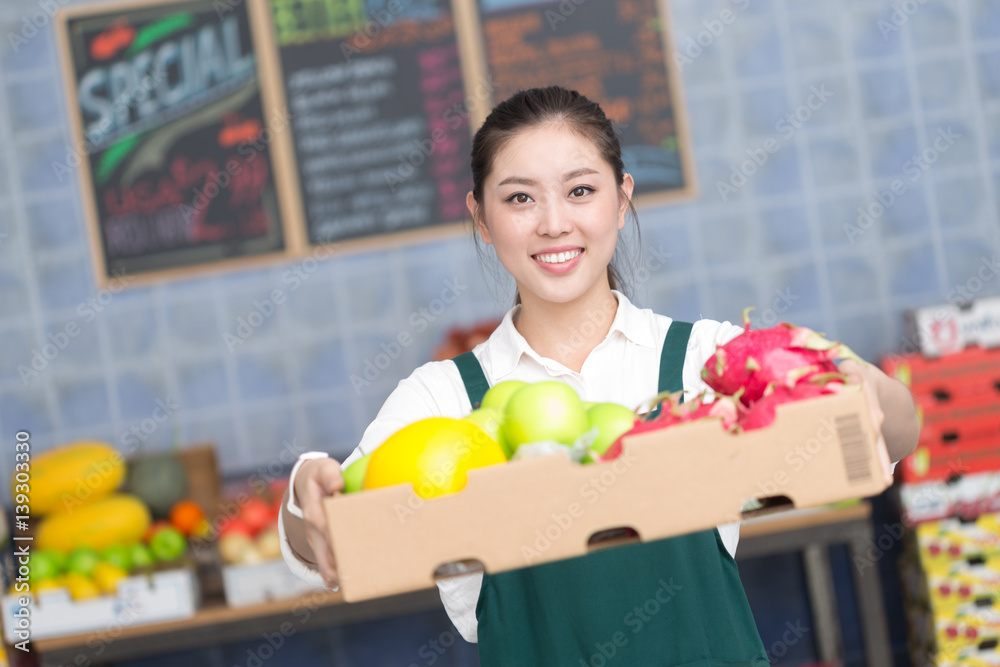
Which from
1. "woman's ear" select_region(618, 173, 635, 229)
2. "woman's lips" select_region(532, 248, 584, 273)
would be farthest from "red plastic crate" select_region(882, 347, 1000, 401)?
"woman's lips" select_region(532, 248, 584, 273)

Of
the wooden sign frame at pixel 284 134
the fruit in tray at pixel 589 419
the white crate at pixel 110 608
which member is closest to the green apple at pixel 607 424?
the fruit in tray at pixel 589 419

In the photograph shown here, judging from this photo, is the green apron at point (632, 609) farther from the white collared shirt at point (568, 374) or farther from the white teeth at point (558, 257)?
the white teeth at point (558, 257)

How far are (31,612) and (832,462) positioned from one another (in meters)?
2.40

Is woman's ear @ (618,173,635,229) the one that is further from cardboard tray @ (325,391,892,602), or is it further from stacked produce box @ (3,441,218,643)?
stacked produce box @ (3,441,218,643)

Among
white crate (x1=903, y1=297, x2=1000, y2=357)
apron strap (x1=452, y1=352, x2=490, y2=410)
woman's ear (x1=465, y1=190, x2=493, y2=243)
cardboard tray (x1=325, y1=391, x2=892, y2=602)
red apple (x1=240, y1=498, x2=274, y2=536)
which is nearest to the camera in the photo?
cardboard tray (x1=325, y1=391, x2=892, y2=602)

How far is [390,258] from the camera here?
333 cm

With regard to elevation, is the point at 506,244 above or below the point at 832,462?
above

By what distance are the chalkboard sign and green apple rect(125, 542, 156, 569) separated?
3.13 ft

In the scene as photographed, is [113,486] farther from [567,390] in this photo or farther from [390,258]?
[567,390]

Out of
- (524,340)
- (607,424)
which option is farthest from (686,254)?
(607,424)

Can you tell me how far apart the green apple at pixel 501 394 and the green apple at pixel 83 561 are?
189 centimetres

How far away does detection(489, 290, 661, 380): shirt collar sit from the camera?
1.46 meters

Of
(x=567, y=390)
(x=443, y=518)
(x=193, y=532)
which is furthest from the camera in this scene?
(x=193, y=532)

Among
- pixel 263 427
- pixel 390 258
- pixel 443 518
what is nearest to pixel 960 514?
pixel 390 258
